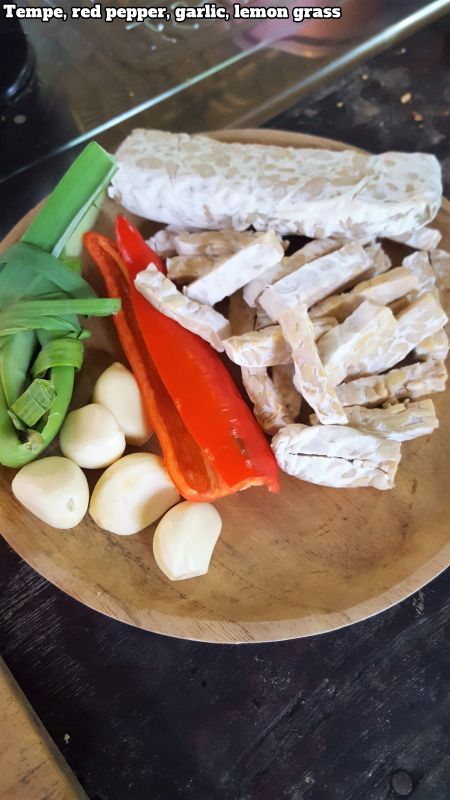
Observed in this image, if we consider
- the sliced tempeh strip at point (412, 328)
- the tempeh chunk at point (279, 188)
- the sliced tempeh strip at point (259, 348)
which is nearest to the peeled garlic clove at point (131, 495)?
the sliced tempeh strip at point (259, 348)

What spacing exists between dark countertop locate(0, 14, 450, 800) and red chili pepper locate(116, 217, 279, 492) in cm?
46

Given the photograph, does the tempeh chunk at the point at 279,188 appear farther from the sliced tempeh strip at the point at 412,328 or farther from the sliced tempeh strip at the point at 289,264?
the sliced tempeh strip at the point at 412,328

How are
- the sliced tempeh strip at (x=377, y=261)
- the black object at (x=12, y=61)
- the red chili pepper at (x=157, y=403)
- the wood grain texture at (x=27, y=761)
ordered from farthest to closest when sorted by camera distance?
the black object at (x=12, y=61) < the sliced tempeh strip at (x=377, y=261) < the red chili pepper at (x=157, y=403) < the wood grain texture at (x=27, y=761)

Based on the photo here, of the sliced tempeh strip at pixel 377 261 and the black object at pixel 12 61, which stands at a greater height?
the black object at pixel 12 61

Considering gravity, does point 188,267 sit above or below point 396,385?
above

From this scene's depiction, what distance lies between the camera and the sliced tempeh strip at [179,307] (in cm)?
149

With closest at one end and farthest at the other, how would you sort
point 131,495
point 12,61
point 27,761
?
point 27,761 < point 131,495 < point 12,61

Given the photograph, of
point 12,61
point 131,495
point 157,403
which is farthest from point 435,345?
point 12,61

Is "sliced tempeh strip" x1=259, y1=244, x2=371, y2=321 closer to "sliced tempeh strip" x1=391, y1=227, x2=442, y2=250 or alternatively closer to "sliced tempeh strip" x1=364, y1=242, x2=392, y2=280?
"sliced tempeh strip" x1=364, y1=242, x2=392, y2=280

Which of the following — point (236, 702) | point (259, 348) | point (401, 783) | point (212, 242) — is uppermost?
point (212, 242)

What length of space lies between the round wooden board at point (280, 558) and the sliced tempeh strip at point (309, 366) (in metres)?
0.21

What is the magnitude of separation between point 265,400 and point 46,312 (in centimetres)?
51

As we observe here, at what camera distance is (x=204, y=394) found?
1.43 m

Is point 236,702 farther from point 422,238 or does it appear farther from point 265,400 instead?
point 422,238
